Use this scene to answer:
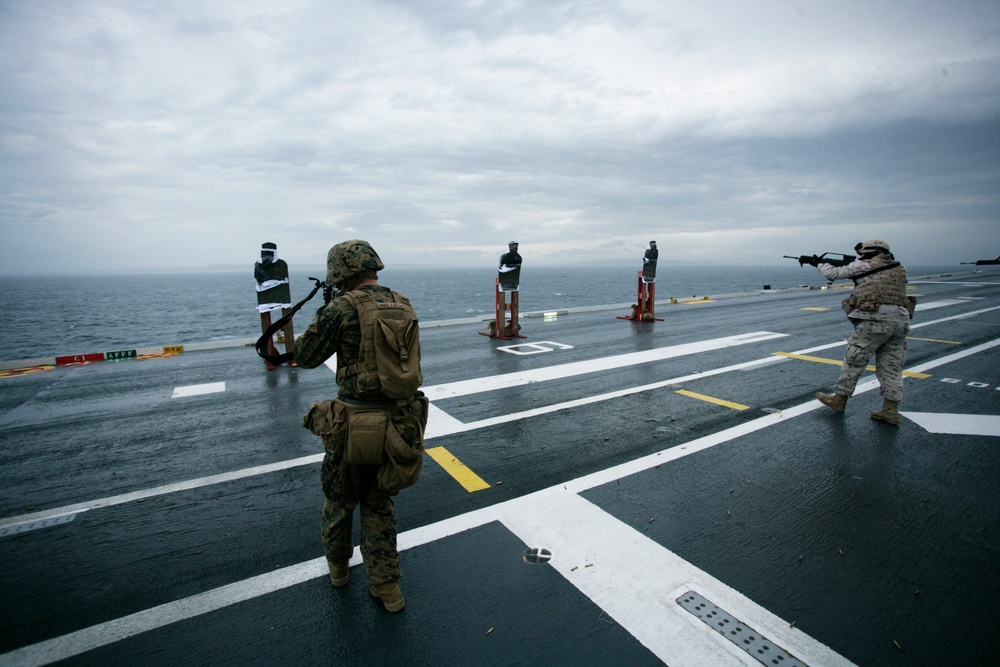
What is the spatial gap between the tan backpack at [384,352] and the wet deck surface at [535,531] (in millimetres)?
1313

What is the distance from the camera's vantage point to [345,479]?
114 inches

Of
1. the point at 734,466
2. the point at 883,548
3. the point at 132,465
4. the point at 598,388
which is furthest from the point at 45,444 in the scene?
the point at 883,548

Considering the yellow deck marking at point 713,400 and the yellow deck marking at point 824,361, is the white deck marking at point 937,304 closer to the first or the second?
the yellow deck marking at point 824,361

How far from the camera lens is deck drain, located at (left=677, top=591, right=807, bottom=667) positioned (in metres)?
2.44

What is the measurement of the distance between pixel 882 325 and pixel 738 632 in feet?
15.3

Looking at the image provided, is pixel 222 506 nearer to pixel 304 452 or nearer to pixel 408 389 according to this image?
pixel 304 452

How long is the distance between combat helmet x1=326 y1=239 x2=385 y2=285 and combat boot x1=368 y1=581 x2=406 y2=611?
1.85 metres

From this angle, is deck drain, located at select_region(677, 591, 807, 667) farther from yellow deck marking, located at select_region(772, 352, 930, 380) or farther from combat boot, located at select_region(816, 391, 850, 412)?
yellow deck marking, located at select_region(772, 352, 930, 380)

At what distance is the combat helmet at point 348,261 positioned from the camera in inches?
115

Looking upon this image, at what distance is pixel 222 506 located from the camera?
3.99 metres

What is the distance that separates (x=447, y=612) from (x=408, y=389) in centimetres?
131

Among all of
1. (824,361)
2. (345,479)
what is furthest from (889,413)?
(345,479)

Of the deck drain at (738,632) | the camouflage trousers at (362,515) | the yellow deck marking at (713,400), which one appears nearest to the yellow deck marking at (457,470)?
the camouflage trousers at (362,515)

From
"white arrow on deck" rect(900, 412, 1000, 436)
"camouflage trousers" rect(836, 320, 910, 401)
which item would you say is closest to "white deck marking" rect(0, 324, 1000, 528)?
"white arrow on deck" rect(900, 412, 1000, 436)
